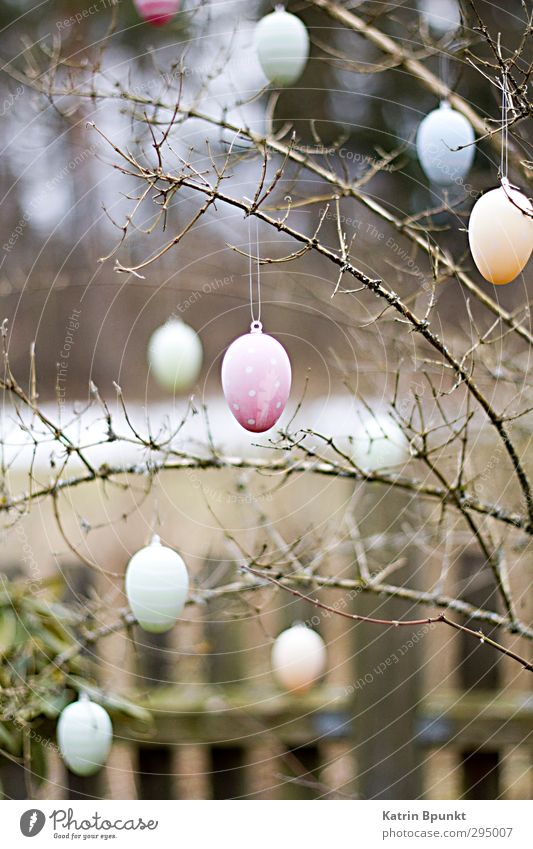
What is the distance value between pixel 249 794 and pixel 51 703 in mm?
325

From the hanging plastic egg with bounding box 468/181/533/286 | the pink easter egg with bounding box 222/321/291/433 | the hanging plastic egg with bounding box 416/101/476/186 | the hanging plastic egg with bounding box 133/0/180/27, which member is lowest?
the pink easter egg with bounding box 222/321/291/433

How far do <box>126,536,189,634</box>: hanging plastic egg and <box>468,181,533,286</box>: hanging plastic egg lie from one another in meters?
0.30

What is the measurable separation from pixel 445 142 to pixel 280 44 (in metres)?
0.17

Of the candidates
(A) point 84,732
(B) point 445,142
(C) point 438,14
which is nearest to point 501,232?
(B) point 445,142

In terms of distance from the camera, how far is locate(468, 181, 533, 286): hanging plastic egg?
54 centimetres

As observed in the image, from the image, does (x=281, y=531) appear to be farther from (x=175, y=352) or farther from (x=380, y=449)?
(x=175, y=352)

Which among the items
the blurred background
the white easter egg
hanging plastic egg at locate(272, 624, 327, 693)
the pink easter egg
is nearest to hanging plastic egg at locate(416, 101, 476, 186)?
the blurred background

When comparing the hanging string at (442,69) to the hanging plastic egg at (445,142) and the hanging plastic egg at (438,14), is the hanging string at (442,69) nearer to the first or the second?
the hanging plastic egg at (445,142)

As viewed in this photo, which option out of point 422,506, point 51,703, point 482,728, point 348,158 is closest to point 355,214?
point 348,158

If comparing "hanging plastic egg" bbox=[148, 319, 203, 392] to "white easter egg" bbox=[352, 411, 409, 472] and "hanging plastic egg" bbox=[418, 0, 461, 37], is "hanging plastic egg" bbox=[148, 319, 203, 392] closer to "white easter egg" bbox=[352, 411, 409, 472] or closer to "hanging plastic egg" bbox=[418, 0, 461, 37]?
"white easter egg" bbox=[352, 411, 409, 472]

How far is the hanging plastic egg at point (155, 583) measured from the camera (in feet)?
2.14

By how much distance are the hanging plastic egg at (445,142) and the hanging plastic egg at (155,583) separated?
1.16 feet

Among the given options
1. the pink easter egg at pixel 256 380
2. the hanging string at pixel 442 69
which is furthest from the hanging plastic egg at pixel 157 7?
the pink easter egg at pixel 256 380

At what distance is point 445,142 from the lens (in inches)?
25.5
